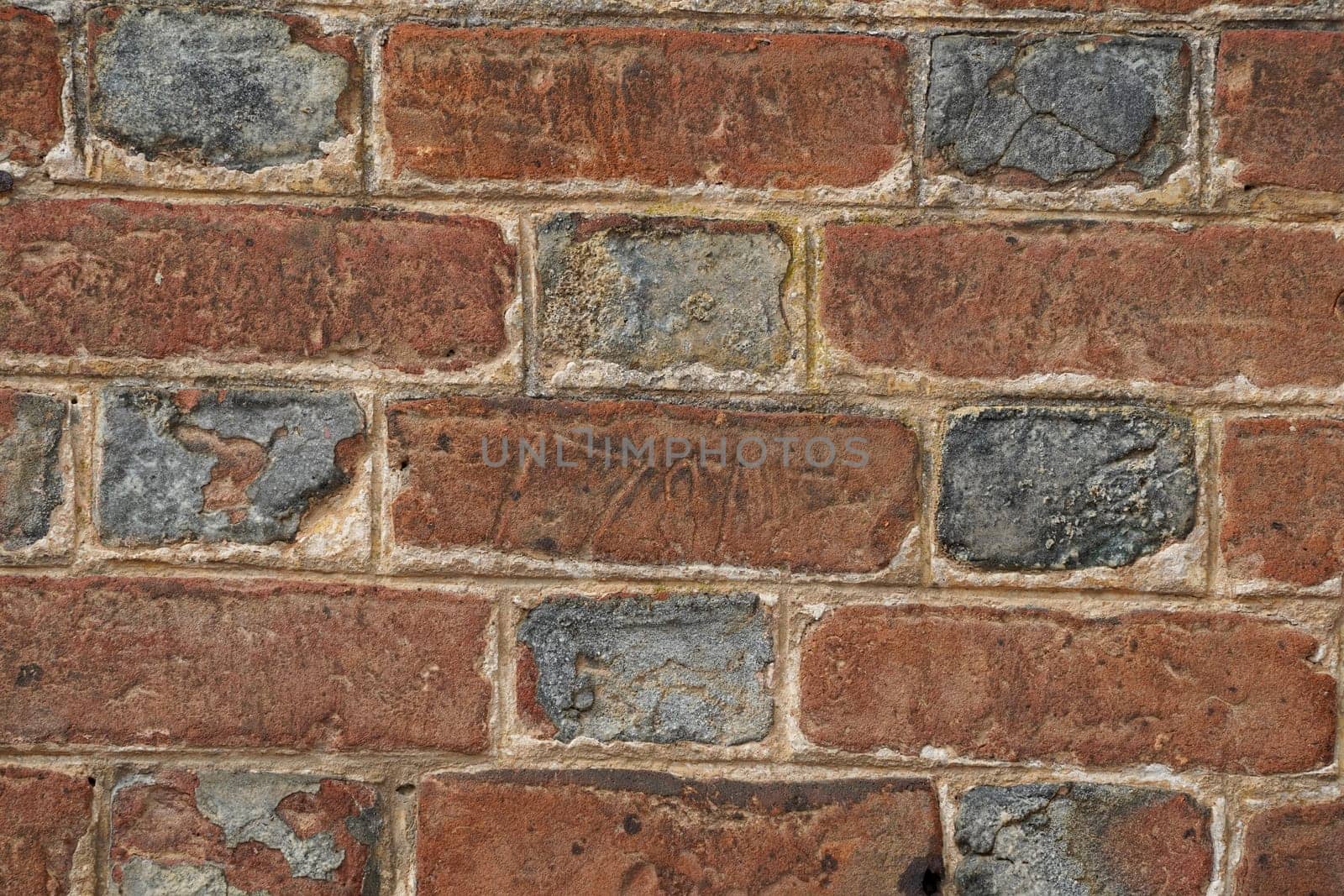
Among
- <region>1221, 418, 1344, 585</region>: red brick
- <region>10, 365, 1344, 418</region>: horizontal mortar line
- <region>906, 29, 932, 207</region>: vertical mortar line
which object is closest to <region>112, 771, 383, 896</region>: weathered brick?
<region>10, 365, 1344, 418</region>: horizontal mortar line

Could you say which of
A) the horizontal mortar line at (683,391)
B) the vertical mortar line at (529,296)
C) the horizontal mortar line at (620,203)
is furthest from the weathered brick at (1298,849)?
the vertical mortar line at (529,296)

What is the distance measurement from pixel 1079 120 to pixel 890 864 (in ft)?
2.69

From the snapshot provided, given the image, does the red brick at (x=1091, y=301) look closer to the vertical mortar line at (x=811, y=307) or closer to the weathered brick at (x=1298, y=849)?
the vertical mortar line at (x=811, y=307)

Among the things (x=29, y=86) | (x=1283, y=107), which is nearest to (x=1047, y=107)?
(x=1283, y=107)

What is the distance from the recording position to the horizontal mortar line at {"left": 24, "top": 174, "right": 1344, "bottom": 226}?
1031 millimetres

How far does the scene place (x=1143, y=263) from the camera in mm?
1024

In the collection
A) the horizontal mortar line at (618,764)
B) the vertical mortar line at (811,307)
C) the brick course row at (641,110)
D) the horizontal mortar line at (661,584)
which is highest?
the brick course row at (641,110)

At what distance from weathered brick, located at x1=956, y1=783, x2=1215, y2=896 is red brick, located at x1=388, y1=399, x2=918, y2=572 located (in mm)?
298

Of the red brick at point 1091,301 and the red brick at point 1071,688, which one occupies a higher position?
the red brick at point 1091,301

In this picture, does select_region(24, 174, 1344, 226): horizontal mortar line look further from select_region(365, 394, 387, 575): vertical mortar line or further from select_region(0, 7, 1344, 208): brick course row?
select_region(365, 394, 387, 575): vertical mortar line

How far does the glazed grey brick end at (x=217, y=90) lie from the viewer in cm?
103

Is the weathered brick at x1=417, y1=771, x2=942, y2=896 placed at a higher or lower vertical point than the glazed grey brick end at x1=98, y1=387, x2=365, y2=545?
lower

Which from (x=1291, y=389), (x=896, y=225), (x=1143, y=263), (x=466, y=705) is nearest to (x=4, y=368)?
(x=466, y=705)

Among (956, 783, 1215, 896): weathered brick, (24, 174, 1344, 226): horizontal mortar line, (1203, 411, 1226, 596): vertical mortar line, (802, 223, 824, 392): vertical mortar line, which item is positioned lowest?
(956, 783, 1215, 896): weathered brick
